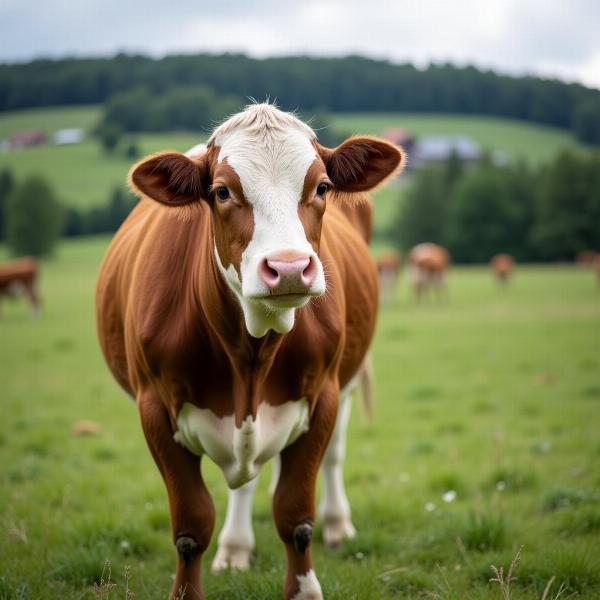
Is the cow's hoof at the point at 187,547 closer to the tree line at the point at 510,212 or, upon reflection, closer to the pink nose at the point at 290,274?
the pink nose at the point at 290,274

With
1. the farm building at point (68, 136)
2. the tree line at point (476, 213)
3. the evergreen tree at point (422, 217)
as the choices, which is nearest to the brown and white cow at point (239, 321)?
the tree line at point (476, 213)

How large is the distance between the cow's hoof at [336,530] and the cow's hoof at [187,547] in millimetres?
1512

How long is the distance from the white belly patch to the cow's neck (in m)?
0.09

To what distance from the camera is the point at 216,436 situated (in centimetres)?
342

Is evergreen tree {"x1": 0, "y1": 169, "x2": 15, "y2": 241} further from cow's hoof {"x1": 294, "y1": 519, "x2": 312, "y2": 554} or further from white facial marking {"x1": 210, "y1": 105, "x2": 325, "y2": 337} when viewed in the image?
white facial marking {"x1": 210, "y1": 105, "x2": 325, "y2": 337}

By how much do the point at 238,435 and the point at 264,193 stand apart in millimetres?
1193

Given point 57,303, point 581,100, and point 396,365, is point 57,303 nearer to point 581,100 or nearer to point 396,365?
point 396,365

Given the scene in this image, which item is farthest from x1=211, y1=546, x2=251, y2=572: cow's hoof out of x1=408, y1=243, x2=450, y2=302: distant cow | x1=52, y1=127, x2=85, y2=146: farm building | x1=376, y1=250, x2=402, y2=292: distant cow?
x1=52, y1=127, x2=85, y2=146: farm building

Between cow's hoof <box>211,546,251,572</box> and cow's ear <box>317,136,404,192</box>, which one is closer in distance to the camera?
cow's ear <box>317,136,404,192</box>

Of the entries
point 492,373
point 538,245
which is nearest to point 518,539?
point 492,373

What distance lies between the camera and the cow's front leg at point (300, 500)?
3.62 m

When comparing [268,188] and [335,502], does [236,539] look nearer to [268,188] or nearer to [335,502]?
[335,502]

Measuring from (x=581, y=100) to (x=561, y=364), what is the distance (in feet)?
278

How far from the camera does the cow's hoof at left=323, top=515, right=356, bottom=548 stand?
4.86 metres
